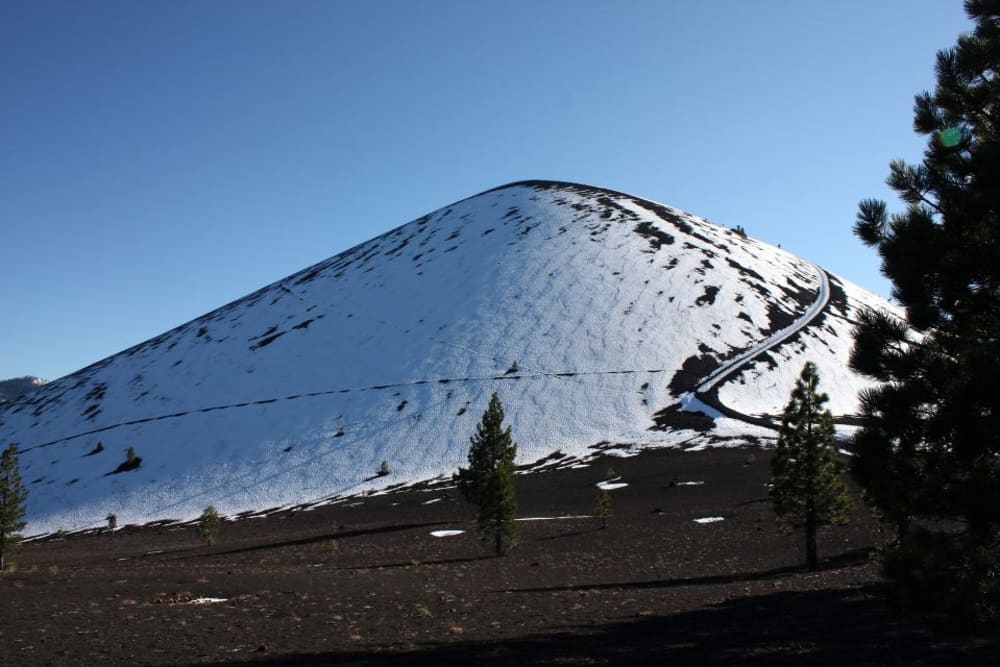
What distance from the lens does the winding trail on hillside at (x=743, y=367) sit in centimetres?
8919

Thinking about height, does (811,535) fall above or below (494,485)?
below

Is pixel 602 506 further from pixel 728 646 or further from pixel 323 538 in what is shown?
pixel 728 646

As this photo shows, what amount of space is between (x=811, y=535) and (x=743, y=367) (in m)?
70.7

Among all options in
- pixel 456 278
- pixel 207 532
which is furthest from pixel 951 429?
pixel 456 278

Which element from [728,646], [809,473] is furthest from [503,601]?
[809,473]

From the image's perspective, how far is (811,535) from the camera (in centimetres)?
3369

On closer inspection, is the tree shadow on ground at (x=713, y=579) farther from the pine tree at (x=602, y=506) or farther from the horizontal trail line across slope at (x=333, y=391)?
the horizontal trail line across slope at (x=333, y=391)

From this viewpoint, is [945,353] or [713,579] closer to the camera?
[945,353]

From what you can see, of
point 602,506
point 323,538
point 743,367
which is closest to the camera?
point 602,506

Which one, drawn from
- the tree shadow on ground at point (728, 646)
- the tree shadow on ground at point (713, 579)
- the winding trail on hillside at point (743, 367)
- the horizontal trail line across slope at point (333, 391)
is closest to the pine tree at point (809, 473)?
the tree shadow on ground at point (713, 579)

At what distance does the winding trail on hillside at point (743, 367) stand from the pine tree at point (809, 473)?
5078 cm

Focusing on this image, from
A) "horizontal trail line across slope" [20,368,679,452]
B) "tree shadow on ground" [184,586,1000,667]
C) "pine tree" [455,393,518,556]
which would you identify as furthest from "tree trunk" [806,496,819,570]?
"horizontal trail line across slope" [20,368,679,452]

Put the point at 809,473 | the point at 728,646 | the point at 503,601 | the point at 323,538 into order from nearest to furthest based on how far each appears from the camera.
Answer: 1. the point at 728,646
2. the point at 503,601
3. the point at 809,473
4. the point at 323,538

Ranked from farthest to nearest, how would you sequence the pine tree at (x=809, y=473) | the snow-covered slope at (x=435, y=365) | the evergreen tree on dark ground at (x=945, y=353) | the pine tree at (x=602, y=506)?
the snow-covered slope at (x=435, y=365)
the pine tree at (x=602, y=506)
the pine tree at (x=809, y=473)
the evergreen tree on dark ground at (x=945, y=353)
